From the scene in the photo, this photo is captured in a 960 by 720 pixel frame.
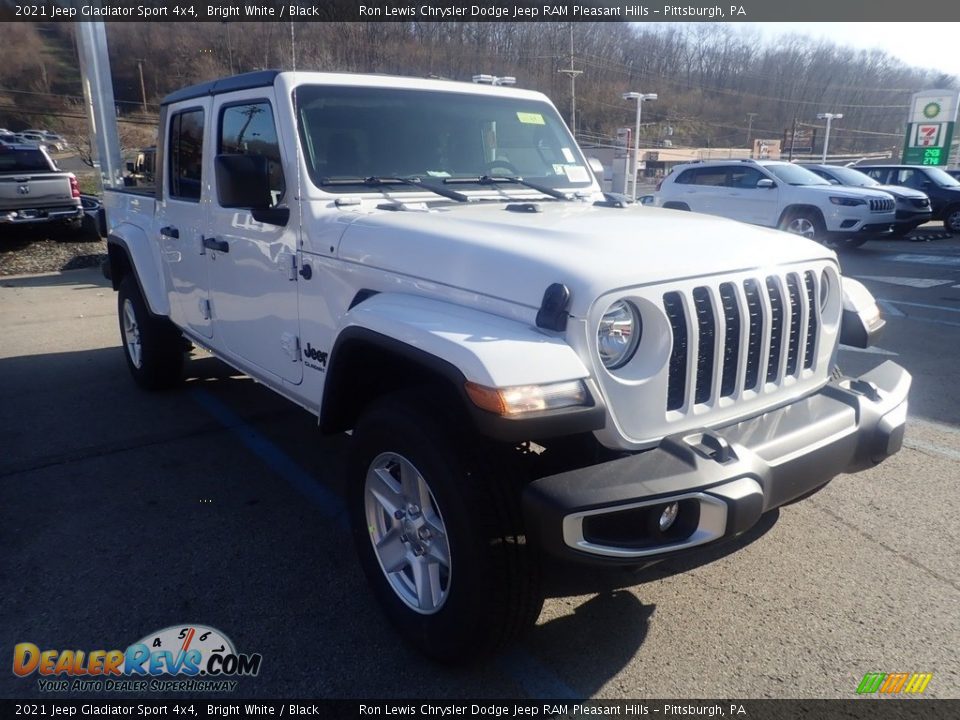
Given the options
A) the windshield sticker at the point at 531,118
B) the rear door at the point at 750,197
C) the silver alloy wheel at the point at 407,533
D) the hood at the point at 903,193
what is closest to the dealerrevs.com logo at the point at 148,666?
the silver alloy wheel at the point at 407,533

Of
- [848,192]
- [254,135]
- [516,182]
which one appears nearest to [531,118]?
[516,182]

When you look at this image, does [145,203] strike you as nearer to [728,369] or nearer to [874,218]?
[728,369]

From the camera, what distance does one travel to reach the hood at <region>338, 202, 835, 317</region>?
232 centimetres

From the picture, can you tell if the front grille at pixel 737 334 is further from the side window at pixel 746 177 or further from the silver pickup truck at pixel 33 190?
the silver pickup truck at pixel 33 190

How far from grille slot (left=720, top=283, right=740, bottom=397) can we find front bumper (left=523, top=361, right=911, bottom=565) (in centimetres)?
15

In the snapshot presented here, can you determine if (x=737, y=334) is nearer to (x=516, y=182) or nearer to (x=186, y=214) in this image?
(x=516, y=182)

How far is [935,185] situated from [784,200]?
6.80 m

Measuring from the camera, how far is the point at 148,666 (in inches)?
104

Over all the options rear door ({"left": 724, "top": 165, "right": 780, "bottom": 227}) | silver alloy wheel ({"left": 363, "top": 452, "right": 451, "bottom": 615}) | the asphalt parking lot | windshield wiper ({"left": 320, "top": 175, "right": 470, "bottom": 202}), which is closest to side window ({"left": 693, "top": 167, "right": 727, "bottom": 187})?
rear door ({"left": 724, "top": 165, "right": 780, "bottom": 227})

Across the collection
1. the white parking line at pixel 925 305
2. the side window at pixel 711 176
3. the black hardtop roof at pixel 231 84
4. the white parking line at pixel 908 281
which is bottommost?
the white parking line at pixel 908 281

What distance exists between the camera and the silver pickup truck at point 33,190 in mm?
12734

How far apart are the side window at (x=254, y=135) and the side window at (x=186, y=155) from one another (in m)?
0.35

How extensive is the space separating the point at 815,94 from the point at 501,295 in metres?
97.1

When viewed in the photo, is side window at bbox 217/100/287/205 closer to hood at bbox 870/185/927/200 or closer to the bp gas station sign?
hood at bbox 870/185/927/200
